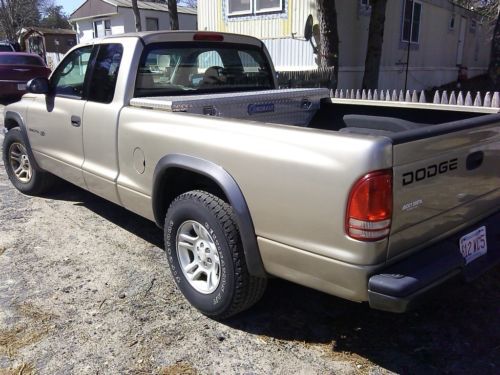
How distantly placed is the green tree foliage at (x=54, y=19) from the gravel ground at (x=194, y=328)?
61.8m

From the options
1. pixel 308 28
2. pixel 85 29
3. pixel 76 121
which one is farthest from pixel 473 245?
pixel 85 29

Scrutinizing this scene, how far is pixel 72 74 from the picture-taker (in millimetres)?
4840

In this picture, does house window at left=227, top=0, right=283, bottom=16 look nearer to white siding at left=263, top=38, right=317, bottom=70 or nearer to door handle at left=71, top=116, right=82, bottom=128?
white siding at left=263, top=38, right=317, bottom=70

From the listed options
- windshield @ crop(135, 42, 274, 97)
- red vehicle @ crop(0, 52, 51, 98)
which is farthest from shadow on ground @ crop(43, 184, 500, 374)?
red vehicle @ crop(0, 52, 51, 98)

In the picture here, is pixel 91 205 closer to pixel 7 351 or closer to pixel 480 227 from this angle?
pixel 7 351

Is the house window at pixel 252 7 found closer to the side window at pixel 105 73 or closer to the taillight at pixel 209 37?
the taillight at pixel 209 37

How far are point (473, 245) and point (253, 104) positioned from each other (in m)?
1.97

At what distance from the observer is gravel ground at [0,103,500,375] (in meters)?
2.87

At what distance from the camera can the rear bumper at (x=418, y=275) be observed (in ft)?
7.68

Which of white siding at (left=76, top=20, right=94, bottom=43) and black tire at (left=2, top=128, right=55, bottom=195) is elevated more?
white siding at (left=76, top=20, right=94, bottom=43)

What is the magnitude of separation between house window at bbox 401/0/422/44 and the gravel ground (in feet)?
46.9

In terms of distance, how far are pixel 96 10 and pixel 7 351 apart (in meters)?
30.4

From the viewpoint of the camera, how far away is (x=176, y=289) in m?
3.73

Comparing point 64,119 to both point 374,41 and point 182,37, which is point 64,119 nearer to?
point 182,37
